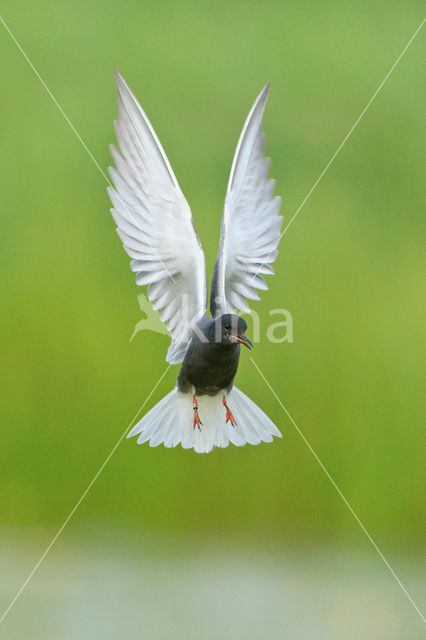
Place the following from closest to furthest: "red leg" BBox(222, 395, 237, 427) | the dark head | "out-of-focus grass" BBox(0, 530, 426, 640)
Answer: the dark head
"red leg" BBox(222, 395, 237, 427)
"out-of-focus grass" BBox(0, 530, 426, 640)

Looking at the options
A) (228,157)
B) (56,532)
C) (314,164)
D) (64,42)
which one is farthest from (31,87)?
(56,532)

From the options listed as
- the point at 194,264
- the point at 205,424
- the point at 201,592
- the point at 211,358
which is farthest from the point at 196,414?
the point at 201,592

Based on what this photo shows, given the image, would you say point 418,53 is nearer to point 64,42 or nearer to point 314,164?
point 314,164

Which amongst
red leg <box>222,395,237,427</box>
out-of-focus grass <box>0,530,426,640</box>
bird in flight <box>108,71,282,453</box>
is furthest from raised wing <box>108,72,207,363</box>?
out-of-focus grass <box>0,530,426,640</box>

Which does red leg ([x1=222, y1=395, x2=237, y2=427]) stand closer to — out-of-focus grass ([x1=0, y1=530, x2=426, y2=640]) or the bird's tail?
the bird's tail

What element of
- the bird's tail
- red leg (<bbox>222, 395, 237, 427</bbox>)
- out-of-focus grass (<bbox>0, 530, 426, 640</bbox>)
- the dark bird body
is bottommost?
out-of-focus grass (<bbox>0, 530, 426, 640</bbox>)

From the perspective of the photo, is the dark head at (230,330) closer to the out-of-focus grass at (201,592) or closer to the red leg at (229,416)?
the red leg at (229,416)

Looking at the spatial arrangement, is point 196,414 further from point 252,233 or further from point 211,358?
point 252,233
